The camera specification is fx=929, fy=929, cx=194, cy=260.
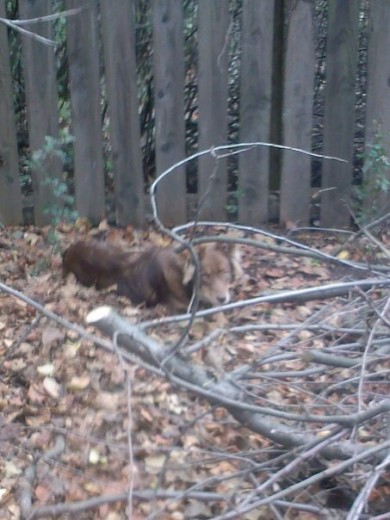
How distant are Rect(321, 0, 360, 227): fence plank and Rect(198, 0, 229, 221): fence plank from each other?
1.98 ft

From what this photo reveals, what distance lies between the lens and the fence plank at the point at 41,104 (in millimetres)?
5398

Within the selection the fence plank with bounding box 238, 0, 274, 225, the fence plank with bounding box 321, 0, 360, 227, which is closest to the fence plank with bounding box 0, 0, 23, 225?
the fence plank with bounding box 238, 0, 274, 225

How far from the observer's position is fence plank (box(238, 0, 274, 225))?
5328 millimetres

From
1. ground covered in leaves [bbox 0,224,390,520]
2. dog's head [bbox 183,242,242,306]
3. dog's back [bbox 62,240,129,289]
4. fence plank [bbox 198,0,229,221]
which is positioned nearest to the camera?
ground covered in leaves [bbox 0,224,390,520]

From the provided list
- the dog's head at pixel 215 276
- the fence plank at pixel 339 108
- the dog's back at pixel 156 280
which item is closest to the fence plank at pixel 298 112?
the fence plank at pixel 339 108

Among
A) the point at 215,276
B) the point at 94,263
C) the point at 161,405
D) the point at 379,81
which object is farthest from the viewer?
the point at 379,81

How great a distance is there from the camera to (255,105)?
18.0ft

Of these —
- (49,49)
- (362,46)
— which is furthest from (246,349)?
(362,46)

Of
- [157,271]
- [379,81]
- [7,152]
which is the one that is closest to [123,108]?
[7,152]

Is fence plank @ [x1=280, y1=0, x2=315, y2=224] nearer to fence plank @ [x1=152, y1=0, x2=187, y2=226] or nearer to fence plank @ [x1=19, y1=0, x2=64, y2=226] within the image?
fence plank @ [x1=152, y1=0, x2=187, y2=226]

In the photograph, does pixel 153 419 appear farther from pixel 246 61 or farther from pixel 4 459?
pixel 246 61

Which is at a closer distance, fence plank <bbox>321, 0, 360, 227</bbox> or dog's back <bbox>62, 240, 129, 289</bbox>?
dog's back <bbox>62, 240, 129, 289</bbox>

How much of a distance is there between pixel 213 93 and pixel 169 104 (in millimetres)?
269

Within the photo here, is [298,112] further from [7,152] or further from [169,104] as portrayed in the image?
[7,152]
